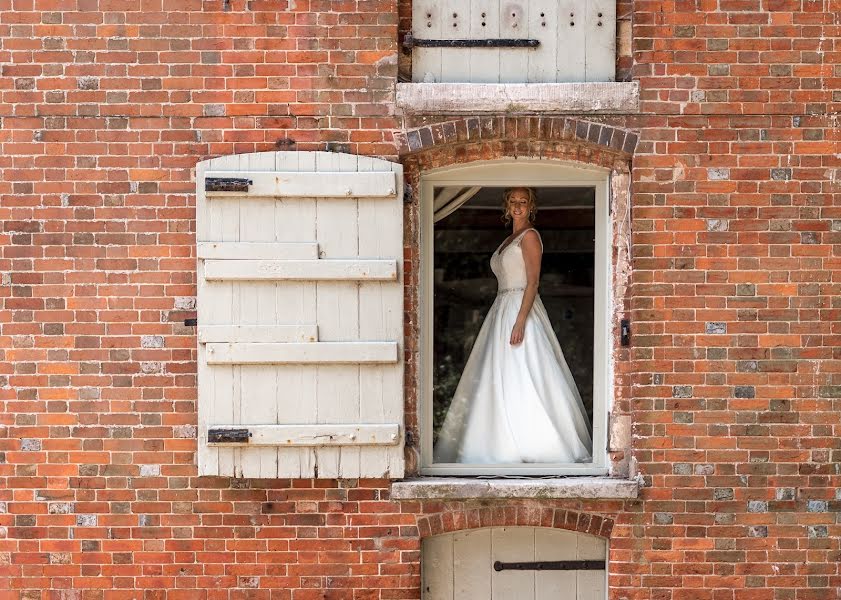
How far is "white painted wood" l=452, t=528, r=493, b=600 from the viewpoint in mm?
5629

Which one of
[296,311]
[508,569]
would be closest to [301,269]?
[296,311]

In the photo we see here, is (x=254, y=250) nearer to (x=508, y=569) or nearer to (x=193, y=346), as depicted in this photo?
(x=193, y=346)

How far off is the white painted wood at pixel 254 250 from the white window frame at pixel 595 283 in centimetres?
74

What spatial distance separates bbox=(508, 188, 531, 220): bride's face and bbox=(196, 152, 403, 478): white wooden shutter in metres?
0.77

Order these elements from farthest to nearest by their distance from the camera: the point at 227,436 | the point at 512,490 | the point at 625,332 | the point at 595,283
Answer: the point at 595,283, the point at 625,332, the point at 512,490, the point at 227,436

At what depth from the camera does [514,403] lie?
5781mm

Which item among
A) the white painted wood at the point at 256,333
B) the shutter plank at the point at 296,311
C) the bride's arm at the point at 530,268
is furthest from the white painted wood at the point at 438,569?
the white painted wood at the point at 256,333

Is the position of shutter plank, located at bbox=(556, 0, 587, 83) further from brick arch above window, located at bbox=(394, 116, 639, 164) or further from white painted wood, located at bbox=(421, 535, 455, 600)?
white painted wood, located at bbox=(421, 535, 455, 600)

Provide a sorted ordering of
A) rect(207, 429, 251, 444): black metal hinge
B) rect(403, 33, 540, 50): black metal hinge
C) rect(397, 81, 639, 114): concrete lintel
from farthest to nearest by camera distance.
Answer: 1. rect(403, 33, 540, 50): black metal hinge
2. rect(397, 81, 639, 114): concrete lintel
3. rect(207, 429, 251, 444): black metal hinge

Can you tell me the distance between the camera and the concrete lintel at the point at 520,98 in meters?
5.46

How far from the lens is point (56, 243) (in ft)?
18.0

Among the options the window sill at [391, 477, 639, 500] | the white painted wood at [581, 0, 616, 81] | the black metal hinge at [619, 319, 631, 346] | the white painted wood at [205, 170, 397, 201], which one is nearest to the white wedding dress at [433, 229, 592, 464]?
the window sill at [391, 477, 639, 500]

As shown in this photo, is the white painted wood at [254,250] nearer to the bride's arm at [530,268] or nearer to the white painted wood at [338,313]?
the white painted wood at [338,313]

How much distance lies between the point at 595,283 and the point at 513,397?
83 centimetres
